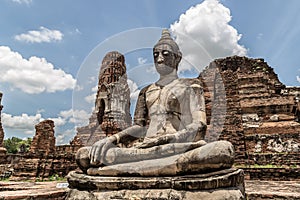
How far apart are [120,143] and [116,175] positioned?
29.9 inches

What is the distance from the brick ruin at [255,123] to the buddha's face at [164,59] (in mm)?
4376

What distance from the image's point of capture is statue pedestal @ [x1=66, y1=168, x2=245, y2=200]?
2867 millimetres

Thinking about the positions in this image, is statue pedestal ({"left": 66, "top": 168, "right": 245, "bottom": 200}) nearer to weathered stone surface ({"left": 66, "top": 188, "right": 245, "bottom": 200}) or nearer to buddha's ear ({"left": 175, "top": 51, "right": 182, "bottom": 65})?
weathered stone surface ({"left": 66, "top": 188, "right": 245, "bottom": 200})

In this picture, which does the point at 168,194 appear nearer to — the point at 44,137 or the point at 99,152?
the point at 99,152

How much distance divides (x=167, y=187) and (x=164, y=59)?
217 cm

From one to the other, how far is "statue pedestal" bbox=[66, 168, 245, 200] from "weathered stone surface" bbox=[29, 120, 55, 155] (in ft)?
38.1

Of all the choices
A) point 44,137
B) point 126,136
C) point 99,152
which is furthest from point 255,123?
point 99,152

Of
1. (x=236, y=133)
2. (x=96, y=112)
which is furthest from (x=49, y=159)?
(x=96, y=112)

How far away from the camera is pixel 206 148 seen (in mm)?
3094

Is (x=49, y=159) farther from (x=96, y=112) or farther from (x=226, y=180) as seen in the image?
(x=96, y=112)

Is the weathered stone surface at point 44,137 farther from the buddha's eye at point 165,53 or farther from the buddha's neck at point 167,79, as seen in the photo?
the buddha's eye at point 165,53

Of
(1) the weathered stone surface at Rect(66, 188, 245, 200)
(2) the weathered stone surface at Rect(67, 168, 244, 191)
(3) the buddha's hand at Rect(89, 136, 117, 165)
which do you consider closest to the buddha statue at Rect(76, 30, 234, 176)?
(3) the buddha's hand at Rect(89, 136, 117, 165)

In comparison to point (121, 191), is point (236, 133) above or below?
above

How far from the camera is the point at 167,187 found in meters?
2.99
